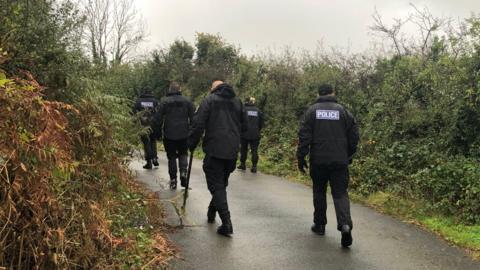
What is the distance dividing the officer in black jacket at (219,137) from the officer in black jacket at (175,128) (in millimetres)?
3160

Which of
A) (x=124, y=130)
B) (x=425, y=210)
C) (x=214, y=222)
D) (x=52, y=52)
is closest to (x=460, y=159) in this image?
(x=425, y=210)

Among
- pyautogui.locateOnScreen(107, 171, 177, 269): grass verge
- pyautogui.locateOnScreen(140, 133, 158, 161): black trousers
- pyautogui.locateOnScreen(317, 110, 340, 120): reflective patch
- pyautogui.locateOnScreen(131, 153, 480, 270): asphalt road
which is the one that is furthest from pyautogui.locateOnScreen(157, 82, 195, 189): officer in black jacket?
pyautogui.locateOnScreen(317, 110, 340, 120): reflective patch

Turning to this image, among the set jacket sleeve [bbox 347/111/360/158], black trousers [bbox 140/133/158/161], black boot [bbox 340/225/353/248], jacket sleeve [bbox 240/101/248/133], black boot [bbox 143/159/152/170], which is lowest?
black boot [bbox 340/225/353/248]

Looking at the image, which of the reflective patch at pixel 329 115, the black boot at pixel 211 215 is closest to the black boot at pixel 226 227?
the black boot at pixel 211 215

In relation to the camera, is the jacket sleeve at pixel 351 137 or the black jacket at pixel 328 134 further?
the jacket sleeve at pixel 351 137

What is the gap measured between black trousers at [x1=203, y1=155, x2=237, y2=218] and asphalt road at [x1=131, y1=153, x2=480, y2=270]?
37 cm

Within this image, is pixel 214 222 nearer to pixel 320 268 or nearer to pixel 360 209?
pixel 320 268

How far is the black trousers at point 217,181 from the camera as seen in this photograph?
706cm

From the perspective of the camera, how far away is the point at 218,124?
7.19 m

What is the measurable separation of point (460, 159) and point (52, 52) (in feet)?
24.2

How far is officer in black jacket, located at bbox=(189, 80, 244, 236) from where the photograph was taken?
7098 mm

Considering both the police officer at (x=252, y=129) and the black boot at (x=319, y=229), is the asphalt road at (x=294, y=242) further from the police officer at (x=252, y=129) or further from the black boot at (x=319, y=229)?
the police officer at (x=252, y=129)

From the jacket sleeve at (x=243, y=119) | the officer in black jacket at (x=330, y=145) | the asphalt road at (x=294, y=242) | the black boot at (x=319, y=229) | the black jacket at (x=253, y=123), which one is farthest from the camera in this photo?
the black jacket at (x=253, y=123)

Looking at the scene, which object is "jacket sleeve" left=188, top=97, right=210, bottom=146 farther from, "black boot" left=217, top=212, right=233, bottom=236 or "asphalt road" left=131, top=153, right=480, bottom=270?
"black boot" left=217, top=212, right=233, bottom=236
